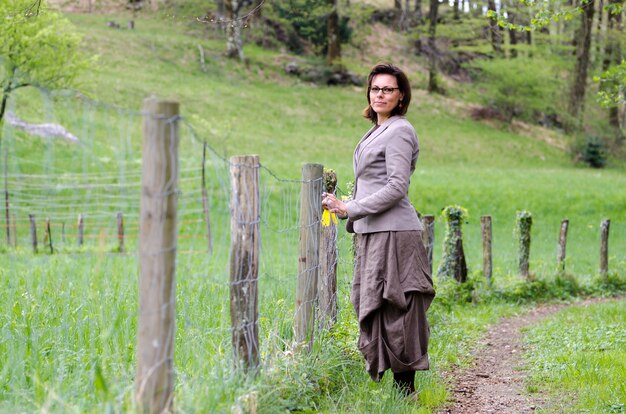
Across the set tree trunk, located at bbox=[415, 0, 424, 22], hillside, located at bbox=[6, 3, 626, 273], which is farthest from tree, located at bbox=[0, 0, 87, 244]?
tree trunk, located at bbox=[415, 0, 424, 22]

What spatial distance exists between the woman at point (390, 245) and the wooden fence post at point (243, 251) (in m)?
1.03

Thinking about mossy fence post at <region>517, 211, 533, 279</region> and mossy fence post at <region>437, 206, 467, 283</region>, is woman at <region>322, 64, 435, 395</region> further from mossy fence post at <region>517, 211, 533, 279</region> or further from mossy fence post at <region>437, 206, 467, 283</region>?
mossy fence post at <region>517, 211, 533, 279</region>

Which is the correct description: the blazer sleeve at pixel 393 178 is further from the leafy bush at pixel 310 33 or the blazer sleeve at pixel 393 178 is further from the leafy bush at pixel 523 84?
the leafy bush at pixel 523 84

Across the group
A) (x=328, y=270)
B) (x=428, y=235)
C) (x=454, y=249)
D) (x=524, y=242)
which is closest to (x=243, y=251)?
(x=328, y=270)

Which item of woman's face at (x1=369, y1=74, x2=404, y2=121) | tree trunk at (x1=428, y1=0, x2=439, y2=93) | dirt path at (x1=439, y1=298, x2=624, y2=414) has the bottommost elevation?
dirt path at (x1=439, y1=298, x2=624, y2=414)

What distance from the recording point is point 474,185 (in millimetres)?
26562

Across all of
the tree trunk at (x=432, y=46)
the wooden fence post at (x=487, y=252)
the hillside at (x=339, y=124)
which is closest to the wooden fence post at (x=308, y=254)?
the wooden fence post at (x=487, y=252)

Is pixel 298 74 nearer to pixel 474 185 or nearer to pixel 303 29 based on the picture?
pixel 303 29

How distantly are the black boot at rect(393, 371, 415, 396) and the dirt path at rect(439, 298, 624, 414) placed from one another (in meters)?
0.26

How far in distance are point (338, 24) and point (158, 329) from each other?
3982 centimetres

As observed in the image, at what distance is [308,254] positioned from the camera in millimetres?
5027

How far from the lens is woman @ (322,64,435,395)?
15.2 feet

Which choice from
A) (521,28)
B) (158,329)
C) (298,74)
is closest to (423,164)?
(298,74)

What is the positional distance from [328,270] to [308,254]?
582 mm
